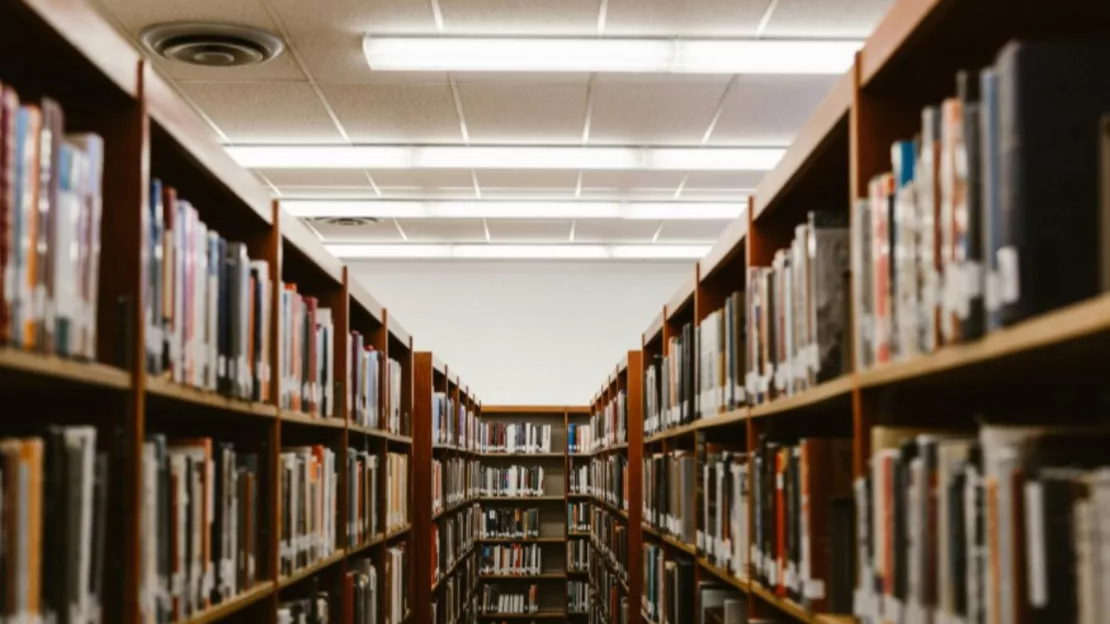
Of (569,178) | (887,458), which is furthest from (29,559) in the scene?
(569,178)

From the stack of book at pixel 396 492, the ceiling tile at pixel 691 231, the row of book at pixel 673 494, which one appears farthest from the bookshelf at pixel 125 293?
the ceiling tile at pixel 691 231

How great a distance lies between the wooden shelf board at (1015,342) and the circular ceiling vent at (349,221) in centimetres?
783

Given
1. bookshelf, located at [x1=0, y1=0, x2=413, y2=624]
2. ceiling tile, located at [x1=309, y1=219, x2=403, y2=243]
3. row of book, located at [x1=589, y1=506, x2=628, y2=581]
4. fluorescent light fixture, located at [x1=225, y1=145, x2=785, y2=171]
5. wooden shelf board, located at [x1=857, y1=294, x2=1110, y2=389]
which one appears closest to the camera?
wooden shelf board, located at [x1=857, y1=294, x2=1110, y2=389]

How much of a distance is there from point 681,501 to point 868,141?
7.71ft

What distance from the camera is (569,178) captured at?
8000mm

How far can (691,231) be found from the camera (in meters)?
9.85

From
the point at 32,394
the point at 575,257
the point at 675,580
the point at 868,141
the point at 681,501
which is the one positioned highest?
the point at 575,257

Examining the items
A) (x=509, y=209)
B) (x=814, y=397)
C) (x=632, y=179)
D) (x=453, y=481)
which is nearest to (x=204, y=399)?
(x=814, y=397)

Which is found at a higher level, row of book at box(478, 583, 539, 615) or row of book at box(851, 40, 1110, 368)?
row of book at box(851, 40, 1110, 368)

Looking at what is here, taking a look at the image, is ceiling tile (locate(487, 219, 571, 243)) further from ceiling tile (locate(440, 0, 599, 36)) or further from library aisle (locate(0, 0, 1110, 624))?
library aisle (locate(0, 0, 1110, 624))

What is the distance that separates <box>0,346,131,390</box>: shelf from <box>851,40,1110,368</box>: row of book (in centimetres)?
112

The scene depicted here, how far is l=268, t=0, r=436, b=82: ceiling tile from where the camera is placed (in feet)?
16.5

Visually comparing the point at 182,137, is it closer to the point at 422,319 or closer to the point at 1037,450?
the point at 1037,450

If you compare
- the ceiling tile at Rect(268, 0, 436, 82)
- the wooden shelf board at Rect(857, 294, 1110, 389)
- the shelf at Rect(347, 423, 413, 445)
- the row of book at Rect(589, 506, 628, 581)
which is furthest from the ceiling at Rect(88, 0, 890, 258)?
the wooden shelf board at Rect(857, 294, 1110, 389)
